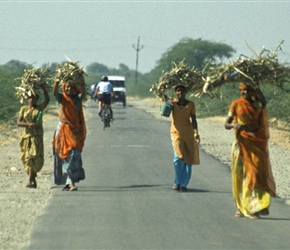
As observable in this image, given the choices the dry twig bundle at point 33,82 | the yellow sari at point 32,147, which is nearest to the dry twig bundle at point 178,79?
the dry twig bundle at point 33,82

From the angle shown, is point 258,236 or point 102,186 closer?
point 258,236

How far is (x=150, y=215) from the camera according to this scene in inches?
435

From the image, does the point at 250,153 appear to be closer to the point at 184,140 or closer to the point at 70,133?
the point at 184,140

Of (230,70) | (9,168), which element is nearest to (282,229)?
(230,70)

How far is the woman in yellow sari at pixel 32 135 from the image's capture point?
44.8ft

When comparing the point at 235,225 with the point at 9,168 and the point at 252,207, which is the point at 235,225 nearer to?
the point at 252,207

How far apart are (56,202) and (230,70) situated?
9.73 feet

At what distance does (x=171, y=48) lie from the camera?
97.4 metres

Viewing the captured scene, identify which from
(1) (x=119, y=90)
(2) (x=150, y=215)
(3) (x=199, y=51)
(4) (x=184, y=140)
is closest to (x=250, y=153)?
(2) (x=150, y=215)

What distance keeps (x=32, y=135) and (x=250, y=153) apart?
397 cm

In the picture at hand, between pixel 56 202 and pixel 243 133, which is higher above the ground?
pixel 243 133

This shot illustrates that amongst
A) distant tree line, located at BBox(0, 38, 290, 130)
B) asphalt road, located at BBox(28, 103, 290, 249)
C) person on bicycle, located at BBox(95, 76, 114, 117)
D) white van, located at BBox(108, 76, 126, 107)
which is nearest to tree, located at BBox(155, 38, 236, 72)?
distant tree line, located at BBox(0, 38, 290, 130)

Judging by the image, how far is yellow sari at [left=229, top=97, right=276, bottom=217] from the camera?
1102cm

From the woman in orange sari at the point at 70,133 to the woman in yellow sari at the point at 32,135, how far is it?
1.00ft
